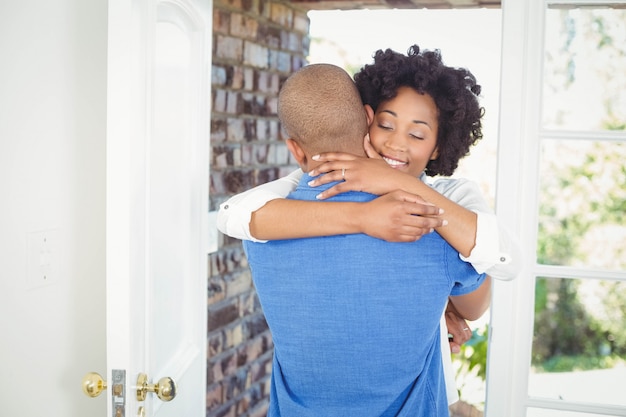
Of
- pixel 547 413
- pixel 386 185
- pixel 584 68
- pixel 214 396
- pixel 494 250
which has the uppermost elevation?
pixel 584 68

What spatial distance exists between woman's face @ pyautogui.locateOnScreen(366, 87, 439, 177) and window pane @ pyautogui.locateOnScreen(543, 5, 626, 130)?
0.57 meters

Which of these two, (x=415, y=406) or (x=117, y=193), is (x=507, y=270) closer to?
(x=415, y=406)

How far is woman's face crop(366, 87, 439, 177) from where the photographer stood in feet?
4.86

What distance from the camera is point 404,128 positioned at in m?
1.49

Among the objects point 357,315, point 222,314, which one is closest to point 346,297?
point 357,315

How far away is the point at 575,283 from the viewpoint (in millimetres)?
1969

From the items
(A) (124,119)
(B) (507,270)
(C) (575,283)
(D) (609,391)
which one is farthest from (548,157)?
(A) (124,119)

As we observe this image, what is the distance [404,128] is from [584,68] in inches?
28.3

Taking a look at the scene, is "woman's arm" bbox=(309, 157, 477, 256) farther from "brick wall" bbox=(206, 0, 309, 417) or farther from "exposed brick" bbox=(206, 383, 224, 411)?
"exposed brick" bbox=(206, 383, 224, 411)

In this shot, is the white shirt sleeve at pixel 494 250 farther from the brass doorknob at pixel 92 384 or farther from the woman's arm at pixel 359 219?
the brass doorknob at pixel 92 384

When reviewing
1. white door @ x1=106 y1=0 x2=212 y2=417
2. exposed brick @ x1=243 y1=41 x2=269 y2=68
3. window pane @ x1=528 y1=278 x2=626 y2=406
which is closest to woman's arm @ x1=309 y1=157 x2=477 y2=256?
white door @ x1=106 y1=0 x2=212 y2=417

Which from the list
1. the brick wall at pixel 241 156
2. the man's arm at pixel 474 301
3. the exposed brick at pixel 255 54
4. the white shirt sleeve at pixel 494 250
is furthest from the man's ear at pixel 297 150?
the exposed brick at pixel 255 54

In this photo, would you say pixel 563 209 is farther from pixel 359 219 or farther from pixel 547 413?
pixel 359 219

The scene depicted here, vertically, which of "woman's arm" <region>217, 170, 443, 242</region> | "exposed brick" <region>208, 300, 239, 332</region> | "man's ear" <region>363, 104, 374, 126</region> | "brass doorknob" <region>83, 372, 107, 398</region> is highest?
"man's ear" <region>363, 104, 374, 126</region>
